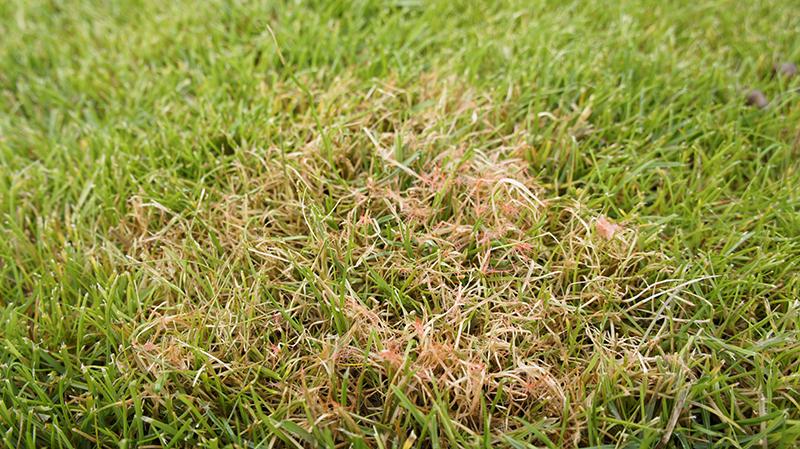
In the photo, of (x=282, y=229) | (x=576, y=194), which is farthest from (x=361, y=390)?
(x=576, y=194)

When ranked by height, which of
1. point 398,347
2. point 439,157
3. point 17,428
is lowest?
point 17,428

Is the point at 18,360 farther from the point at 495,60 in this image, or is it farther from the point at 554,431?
the point at 495,60

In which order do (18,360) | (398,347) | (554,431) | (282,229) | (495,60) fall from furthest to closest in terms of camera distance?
(495,60)
(282,229)
(18,360)
(398,347)
(554,431)

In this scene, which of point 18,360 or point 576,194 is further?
point 576,194

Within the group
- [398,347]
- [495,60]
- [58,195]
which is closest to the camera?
[398,347]

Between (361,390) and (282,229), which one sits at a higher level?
(282,229)

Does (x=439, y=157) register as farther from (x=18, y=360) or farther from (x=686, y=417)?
(x=18, y=360)
